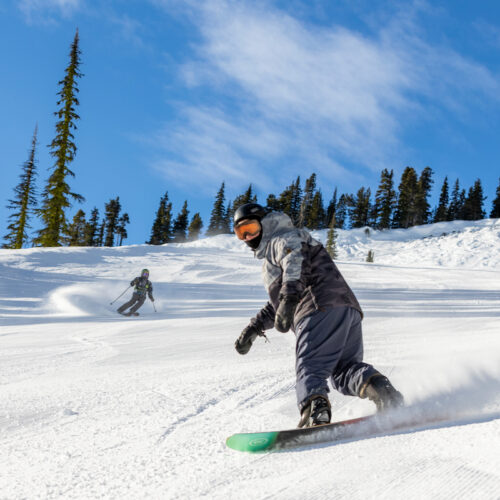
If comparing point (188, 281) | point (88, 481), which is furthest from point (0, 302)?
point (88, 481)

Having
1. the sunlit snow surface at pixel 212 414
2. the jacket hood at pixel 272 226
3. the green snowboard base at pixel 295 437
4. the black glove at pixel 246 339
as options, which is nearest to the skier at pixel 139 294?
the sunlit snow surface at pixel 212 414

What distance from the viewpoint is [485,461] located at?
5.29ft

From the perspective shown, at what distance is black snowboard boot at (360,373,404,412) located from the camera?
7.64 feet

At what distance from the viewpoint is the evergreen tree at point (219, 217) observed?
72.6 m

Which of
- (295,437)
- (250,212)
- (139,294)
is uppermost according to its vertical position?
(250,212)

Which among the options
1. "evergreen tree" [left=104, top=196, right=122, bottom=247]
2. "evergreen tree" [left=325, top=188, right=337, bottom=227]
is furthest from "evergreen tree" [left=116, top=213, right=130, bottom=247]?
"evergreen tree" [left=325, top=188, right=337, bottom=227]

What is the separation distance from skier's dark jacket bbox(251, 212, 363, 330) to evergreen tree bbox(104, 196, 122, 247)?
69.5 meters

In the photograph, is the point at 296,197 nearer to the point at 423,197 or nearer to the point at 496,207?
the point at 423,197

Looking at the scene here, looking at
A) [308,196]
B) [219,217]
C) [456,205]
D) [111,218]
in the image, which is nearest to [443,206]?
[456,205]

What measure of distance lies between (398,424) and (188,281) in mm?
17611

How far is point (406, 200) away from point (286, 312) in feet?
236

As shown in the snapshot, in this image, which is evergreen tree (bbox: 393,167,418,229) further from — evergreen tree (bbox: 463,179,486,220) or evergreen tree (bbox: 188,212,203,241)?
evergreen tree (bbox: 188,212,203,241)

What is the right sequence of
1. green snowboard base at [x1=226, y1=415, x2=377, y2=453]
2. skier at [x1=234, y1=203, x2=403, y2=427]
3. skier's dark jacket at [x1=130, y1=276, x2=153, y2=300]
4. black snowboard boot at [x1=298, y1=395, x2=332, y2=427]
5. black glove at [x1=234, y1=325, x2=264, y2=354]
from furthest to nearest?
1. skier's dark jacket at [x1=130, y1=276, x2=153, y2=300]
2. black glove at [x1=234, y1=325, x2=264, y2=354]
3. skier at [x1=234, y1=203, x2=403, y2=427]
4. black snowboard boot at [x1=298, y1=395, x2=332, y2=427]
5. green snowboard base at [x1=226, y1=415, x2=377, y2=453]

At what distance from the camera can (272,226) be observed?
115 inches
